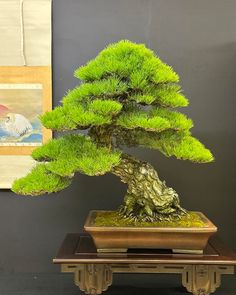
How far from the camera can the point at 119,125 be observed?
138cm

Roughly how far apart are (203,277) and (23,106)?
3.49 feet

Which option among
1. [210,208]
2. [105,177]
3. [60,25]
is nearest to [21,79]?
[60,25]

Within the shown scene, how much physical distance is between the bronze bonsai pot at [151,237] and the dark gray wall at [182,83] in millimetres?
478

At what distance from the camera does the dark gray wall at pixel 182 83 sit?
1.85 metres

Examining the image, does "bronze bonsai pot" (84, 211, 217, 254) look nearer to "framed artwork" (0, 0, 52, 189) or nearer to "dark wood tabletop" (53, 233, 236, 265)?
"dark wood tabletop" (53, 233, 236, 265)

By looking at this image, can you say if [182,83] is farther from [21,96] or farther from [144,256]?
[144,256]

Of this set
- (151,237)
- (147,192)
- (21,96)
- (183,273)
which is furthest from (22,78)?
(183,273)

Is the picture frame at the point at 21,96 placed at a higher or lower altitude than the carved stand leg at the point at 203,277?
higher

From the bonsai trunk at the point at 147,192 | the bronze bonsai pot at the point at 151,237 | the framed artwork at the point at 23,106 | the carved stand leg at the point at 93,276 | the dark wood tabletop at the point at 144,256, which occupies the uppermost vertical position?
the framed artwork at the point at 23,106

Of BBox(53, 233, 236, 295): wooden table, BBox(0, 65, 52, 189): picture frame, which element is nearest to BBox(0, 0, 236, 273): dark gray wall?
BBox(0, 65, 52, 189): picture frame

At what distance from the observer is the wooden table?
136cm

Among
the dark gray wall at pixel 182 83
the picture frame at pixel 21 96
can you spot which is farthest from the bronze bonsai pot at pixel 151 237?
the picture frame at pixel 21 96

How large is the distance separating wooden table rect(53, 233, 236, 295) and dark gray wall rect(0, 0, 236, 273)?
48 centimetres

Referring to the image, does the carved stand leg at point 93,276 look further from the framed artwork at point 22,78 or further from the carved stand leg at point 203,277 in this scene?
the framed artwork at point 22,78
